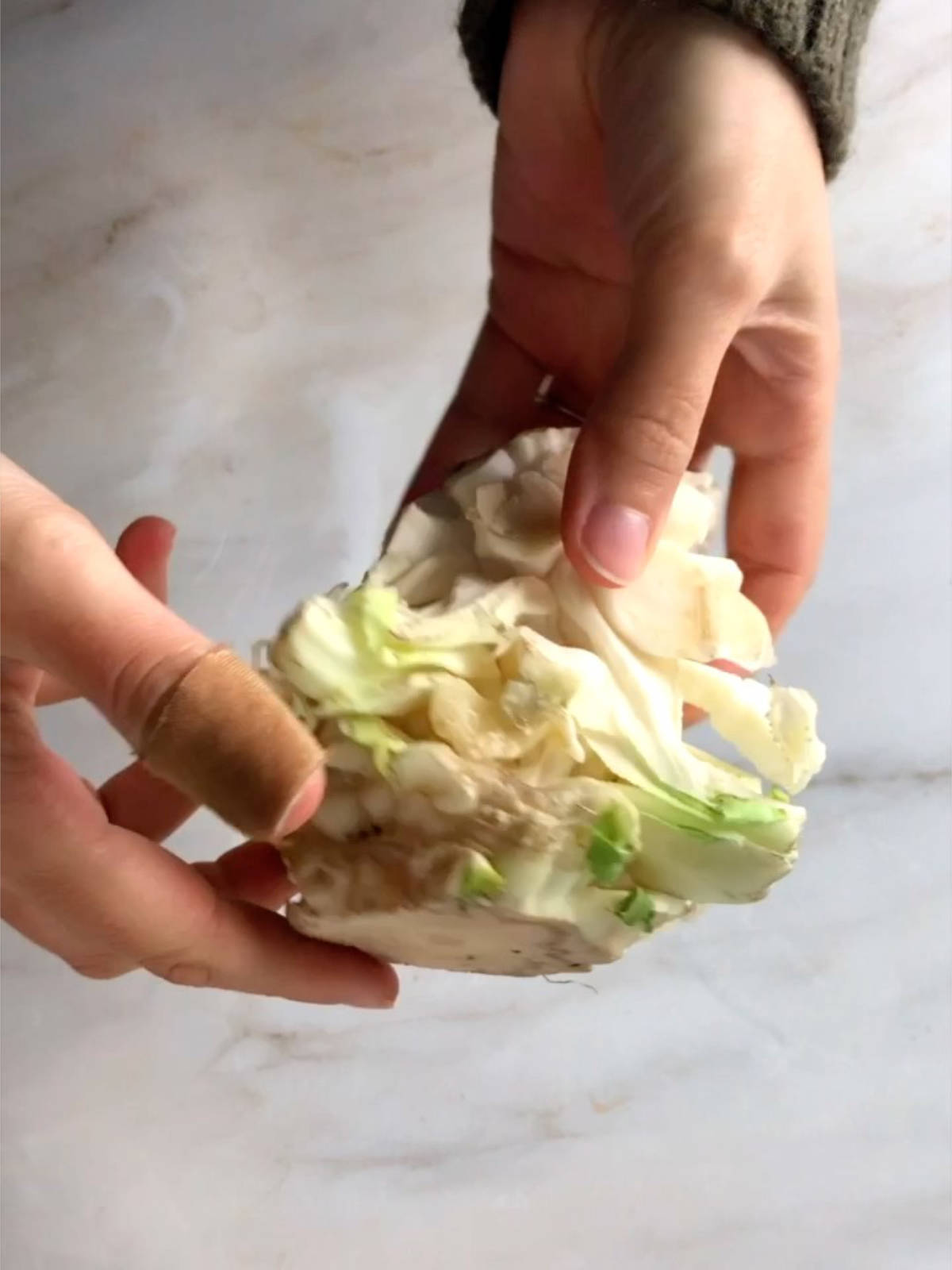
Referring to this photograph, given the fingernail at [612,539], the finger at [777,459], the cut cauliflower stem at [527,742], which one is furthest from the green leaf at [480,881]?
the finger at [777,459]

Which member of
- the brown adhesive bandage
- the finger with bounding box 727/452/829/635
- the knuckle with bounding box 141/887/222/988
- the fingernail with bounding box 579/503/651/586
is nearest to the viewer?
the brown adhesive bandage

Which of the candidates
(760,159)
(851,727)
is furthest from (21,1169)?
(760,159)

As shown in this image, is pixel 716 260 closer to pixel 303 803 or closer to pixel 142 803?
pixel 303 803

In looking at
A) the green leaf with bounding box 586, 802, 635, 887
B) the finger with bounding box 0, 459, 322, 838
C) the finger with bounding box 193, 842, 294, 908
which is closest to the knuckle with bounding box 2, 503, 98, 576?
the finger with bounding box 0, 459, 322, 838

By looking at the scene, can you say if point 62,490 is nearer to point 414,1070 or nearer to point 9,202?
point 9,202

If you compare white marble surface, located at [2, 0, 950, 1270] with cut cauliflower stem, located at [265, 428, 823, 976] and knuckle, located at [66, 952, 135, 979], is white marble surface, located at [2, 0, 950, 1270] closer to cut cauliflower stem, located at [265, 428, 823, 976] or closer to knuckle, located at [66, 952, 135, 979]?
knuckle, located at [66, 952, 135, 979]

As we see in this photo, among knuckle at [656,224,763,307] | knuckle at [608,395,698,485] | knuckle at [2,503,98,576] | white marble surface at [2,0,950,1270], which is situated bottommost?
white marble surface at [2,0,950,1270]
